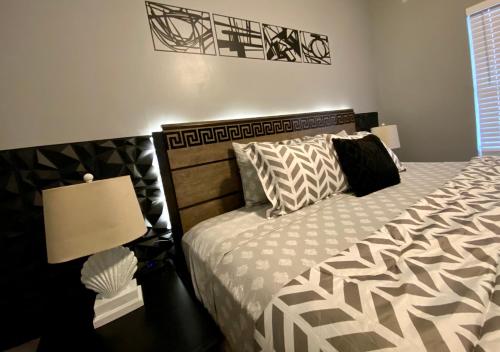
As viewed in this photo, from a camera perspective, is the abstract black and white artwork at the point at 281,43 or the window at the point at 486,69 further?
the window at the point at 486,69

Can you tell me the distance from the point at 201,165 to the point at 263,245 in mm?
756

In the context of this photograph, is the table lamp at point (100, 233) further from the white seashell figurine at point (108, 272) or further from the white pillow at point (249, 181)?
the white pillow at point (249, 181)

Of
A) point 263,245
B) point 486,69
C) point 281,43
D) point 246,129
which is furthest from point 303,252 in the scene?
point 486,69

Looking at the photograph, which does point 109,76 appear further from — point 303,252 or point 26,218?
point 303,252

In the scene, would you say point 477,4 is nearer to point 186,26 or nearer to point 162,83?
point 186,26

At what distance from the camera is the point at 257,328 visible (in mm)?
658

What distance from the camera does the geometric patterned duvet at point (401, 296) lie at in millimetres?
474

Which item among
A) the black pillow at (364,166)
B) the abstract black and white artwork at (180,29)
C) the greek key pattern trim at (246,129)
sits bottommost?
the black pillow at (364,166)

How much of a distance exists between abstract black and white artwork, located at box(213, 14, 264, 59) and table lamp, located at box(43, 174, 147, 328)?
128 cm

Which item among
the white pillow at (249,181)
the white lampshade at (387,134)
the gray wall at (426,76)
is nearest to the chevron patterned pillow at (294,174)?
the white pillow at (249,181)

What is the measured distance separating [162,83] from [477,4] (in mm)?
2865

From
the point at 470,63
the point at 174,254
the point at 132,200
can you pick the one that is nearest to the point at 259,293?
the point at 132,200

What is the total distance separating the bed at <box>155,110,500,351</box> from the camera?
20.9 inches

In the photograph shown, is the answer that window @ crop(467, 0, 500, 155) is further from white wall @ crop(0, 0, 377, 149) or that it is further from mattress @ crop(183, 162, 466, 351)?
white wall @ crop(0, 0, 377, 149)
